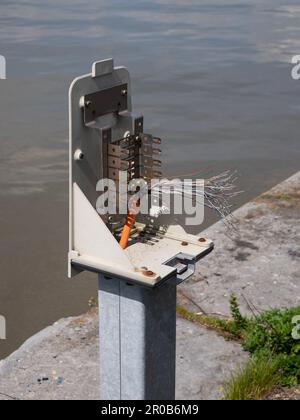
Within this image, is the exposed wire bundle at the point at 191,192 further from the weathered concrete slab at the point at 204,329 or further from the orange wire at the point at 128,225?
the weathered concrete slab at the point at 204,329

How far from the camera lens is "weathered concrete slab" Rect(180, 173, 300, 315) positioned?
5.71m

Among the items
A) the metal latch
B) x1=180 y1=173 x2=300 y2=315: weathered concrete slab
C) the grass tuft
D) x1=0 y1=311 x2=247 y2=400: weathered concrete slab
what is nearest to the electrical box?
the metal latch

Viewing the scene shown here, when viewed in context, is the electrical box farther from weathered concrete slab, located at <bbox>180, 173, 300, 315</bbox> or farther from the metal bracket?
weathered concrete slab, located at <bbox>180, 173, 300, 315</bbox>

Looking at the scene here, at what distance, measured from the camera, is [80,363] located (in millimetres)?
4832

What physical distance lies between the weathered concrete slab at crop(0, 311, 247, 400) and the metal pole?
50.1 inches

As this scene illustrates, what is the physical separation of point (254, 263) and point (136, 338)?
3357mm

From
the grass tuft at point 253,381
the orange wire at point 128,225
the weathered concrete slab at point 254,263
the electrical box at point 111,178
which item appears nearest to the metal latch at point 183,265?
the electrical box at point 111,178

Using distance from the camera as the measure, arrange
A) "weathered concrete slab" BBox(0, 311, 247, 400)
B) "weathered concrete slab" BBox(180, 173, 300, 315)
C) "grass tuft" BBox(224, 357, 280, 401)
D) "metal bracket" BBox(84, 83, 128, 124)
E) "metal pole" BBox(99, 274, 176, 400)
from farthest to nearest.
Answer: "weathered concrete slab" BBox(180, 173, 300, 315) < "weathered concrete slab" BBox(0, 311, 247, 400) < "grass tuft" BBox(224, 357, 280, 401) < "metal pole" BBox(99, 274, 176, 400) < "metal bracket" BBox(84, 83, 128, 124)

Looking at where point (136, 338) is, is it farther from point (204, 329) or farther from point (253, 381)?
point (204, 329)

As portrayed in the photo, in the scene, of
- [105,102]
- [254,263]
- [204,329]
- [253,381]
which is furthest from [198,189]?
[254,263]

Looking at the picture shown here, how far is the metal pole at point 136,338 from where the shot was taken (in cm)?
305

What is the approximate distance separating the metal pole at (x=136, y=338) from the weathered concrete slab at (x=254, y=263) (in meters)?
2.30
